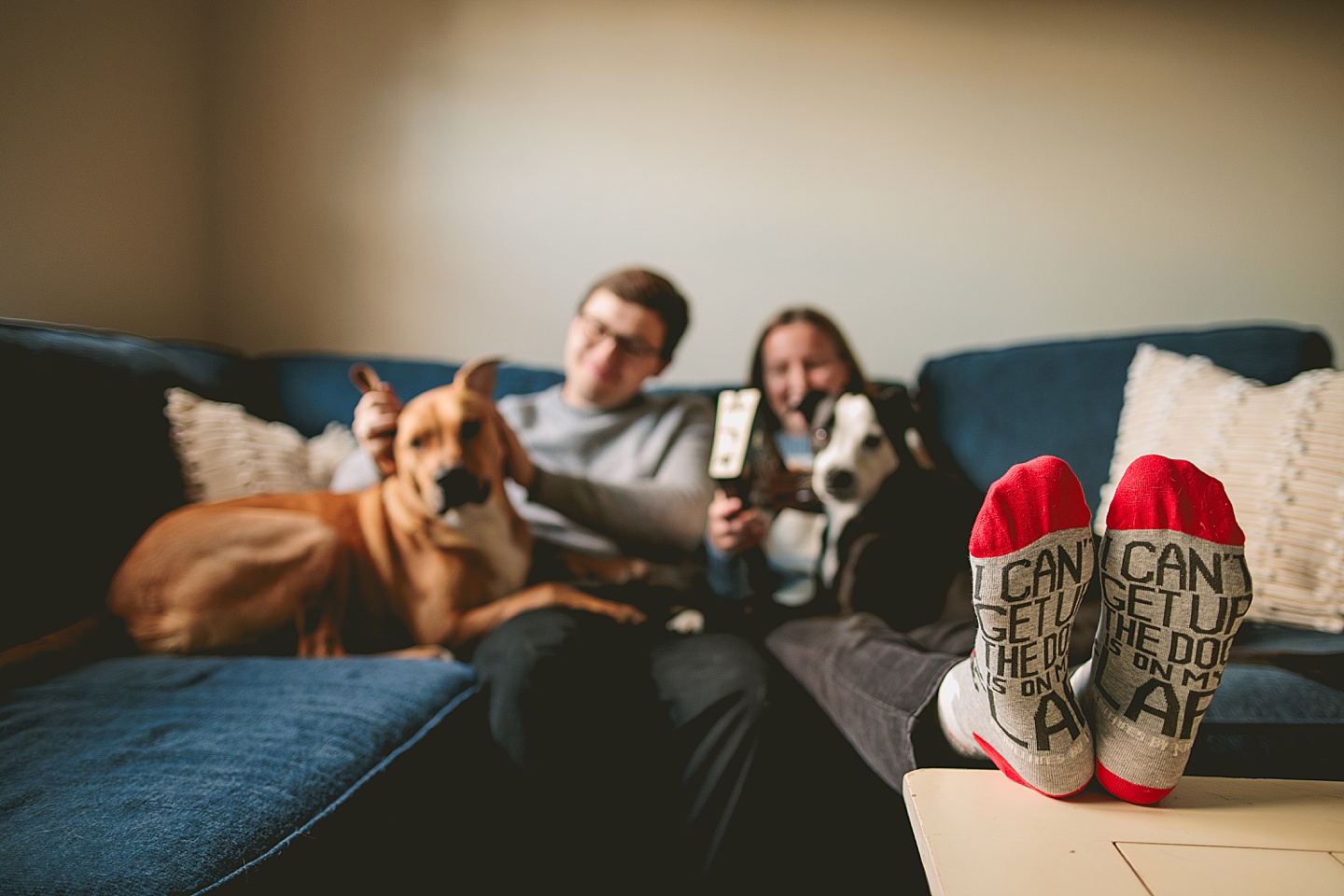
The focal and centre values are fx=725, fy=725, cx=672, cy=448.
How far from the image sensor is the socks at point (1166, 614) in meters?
0.57

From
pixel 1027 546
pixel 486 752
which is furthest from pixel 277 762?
pixel 1027 546

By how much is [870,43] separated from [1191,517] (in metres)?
1.78

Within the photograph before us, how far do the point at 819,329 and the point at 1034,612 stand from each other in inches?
41.1

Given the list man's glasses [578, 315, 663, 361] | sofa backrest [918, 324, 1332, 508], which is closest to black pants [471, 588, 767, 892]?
man's glasses [578, 315, 663, 361]

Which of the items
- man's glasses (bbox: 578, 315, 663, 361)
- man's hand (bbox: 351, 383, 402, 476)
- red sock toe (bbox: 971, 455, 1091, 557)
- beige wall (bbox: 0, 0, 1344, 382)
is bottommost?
man's hand (bbox: 351, 383, 402, 476)

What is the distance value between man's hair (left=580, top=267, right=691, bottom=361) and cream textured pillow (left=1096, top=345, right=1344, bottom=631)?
0.86 m

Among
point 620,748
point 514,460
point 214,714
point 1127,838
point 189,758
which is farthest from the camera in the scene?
point 514,460

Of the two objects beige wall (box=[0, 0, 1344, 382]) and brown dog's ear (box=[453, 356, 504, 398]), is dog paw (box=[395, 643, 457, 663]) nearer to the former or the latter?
brown dog's ear (box=[453, 356, 504, 398])

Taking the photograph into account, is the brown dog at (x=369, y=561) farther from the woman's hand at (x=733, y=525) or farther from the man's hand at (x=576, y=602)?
the woman's hand at (x=733, y=525)

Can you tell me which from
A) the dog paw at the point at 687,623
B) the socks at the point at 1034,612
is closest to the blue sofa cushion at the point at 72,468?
the dog paw at the point at 687,623

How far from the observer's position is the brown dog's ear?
4.04ft

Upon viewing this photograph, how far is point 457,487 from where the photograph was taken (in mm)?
1126

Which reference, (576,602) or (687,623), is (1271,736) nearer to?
(687,623)

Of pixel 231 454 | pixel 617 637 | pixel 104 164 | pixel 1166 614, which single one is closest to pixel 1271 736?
pixel 1166 614
